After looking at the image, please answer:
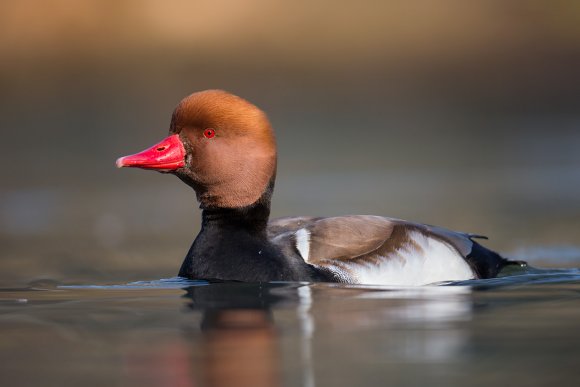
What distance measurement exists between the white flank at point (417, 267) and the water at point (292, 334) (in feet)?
0.56

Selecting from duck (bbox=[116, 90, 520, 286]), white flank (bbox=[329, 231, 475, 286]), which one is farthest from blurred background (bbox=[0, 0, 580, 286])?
duck (bbox=[116, 90, 520, 286])

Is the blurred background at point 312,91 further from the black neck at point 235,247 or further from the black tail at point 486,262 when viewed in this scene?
the black neck at point 235,247

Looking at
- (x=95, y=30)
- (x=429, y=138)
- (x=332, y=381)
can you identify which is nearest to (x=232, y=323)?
(x=332, y=381)

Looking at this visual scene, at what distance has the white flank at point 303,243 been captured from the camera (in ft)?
24.2

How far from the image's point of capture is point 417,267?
770 cm

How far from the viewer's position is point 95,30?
19.5 metres

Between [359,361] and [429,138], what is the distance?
12.6 metres

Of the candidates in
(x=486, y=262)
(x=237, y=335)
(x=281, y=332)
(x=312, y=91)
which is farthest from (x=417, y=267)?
(x=312, y=91)

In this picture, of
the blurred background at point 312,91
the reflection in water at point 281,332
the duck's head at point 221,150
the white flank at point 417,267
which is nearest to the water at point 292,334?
the reflection in water at point 281,332

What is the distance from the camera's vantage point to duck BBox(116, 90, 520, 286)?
24.3 feet

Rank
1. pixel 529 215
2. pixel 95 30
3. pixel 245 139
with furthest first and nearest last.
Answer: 1. pixel 95 30
2. pixel 529 215
3. pixel 245 139

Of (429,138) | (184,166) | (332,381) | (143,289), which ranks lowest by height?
(332,381)

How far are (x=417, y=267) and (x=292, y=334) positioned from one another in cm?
182

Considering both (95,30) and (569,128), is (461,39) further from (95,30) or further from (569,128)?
(95,30)
